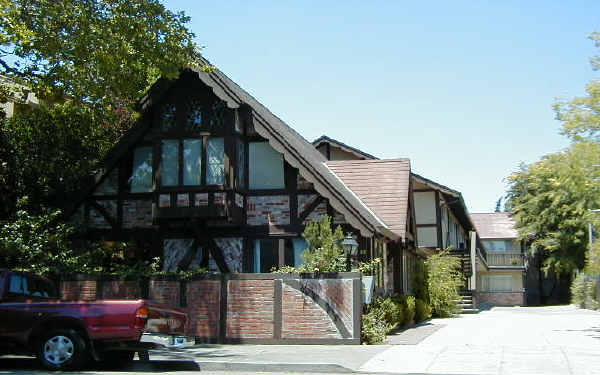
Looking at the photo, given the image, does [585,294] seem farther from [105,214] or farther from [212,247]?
[105,214]

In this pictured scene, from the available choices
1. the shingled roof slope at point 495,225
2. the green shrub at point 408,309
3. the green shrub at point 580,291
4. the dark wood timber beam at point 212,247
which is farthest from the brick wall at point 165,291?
the shingled roof slope at point 495,225

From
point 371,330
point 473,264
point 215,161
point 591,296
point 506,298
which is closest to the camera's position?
point 371,330

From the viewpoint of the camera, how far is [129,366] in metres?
13.3

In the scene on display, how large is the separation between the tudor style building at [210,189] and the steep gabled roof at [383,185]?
1.49 meters

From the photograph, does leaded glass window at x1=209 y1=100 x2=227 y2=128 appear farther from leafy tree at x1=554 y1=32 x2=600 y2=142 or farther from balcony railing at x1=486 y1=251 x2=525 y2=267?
balcony railing at x1=486 y1=251 x2=525 y2=267

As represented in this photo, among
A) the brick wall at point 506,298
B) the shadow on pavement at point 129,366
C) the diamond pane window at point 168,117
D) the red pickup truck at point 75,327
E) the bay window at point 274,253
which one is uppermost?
the diamond pane window at point 168,117


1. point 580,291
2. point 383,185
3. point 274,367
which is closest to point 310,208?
point 383,185

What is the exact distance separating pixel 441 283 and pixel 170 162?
13.2m

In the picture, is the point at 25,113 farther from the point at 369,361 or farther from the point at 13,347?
the point at 369,361

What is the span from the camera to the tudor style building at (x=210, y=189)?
1988cm

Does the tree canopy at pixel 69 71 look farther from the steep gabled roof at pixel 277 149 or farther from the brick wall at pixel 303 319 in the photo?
the brick wall at pixel 303 319

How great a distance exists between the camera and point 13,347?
12367mm

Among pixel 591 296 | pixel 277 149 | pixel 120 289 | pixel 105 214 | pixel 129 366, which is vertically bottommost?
pixel 129 366

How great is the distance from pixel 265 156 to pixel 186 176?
7.48 ft
